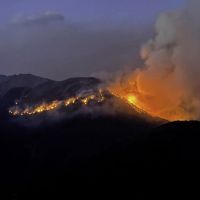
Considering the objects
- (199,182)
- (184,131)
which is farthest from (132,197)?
(184,131)

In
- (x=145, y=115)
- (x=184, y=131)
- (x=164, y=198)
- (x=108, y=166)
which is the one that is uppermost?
(x=145, y=115)

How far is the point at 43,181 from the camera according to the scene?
6014 inches

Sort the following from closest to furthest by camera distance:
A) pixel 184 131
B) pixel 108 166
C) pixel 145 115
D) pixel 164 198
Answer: pixel 164 198 → pixel 108 166 → pixel 184 131 → pixel 145 115

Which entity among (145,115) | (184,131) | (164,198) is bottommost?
(164,198)

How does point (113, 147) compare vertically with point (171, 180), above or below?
above

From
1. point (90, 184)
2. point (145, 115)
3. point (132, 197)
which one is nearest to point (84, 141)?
point (145, 115)

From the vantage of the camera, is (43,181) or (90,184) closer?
(90,184)

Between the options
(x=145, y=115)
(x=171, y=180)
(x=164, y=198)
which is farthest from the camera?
(x=145, y=115)

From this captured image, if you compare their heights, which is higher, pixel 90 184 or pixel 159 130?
pixel 159 130

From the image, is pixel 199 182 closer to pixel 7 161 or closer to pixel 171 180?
pixel 171 180

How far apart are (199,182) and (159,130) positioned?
37820mm

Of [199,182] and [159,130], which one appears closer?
[199,182]

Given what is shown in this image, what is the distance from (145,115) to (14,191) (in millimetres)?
62117

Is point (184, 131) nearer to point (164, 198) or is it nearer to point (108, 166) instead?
point (108, 166)
